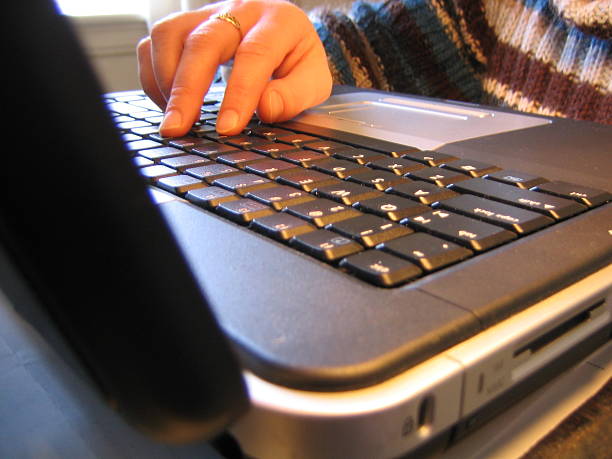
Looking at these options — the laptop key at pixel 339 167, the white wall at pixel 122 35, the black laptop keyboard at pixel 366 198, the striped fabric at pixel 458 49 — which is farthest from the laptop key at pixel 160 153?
the white wall at pixel 122 35

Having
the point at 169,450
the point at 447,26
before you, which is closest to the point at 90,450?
the point at 169,450

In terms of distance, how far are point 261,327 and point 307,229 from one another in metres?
0.08

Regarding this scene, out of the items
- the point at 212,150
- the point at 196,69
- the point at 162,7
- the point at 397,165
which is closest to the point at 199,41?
the point at 196,69

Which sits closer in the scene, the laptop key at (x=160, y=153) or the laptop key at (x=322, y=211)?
the laptop key at (x=322, y=211)

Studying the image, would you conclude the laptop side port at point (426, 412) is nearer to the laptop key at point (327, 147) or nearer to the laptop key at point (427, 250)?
the laptop key at point (427, 250)

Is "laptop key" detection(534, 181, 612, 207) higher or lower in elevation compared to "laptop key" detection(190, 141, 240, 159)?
higher

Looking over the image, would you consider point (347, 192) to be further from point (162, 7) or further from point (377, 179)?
point (162, 7)

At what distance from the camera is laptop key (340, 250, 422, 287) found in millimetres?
187

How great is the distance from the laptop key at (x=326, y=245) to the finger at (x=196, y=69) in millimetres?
250

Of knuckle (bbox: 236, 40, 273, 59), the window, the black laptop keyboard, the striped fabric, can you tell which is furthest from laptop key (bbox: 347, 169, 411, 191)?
the window

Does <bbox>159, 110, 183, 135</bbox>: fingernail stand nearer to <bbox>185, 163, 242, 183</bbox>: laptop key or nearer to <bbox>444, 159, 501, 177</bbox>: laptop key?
<bbox>185, 163, 242, 183</bbox>: laptop key

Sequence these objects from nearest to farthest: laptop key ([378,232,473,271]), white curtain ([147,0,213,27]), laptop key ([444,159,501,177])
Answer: laptop key ([378,232,473,271]) < laptop key ([444,159,501,177]) < white curtain ([147,0,213,27])

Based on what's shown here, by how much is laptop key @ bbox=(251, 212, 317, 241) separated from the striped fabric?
2.05ft

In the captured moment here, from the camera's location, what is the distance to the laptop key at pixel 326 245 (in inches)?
8.1
